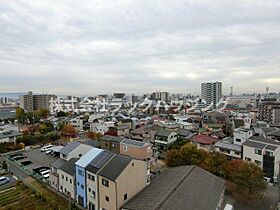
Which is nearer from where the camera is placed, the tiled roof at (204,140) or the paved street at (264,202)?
the paved street at (264,202)

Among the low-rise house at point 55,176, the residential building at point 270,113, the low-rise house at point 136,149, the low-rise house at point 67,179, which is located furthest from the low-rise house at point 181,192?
the residential building at point 270,113

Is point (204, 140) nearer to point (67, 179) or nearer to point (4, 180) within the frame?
point (67, 179)

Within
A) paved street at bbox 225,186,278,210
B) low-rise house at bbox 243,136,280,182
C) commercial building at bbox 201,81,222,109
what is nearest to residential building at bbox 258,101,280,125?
→ low-rise house at bbox 243,136,280,182

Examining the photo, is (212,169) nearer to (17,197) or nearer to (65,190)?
(65,190)

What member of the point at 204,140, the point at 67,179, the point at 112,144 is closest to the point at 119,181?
the point at 67,179

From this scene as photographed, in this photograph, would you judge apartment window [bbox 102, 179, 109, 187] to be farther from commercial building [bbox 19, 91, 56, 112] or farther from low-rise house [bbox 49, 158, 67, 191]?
commercial building [bbox 19, 91, 56, 112]

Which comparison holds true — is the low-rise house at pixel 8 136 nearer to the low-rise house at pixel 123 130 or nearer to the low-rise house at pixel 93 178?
the low-rise house at pixel 123 130
